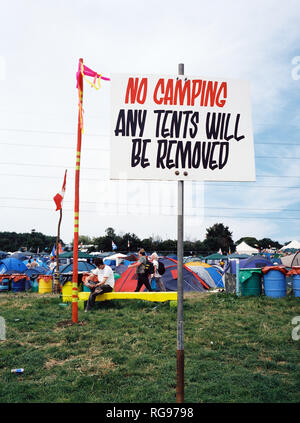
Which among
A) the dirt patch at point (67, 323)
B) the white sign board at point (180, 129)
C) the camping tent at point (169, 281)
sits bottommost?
the dirt patch at point (67, 323)

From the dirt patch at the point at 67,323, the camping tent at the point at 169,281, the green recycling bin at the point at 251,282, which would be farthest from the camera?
the camping tent at the point at 169,281

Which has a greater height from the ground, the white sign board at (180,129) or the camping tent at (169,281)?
the white sign board at (180,129)

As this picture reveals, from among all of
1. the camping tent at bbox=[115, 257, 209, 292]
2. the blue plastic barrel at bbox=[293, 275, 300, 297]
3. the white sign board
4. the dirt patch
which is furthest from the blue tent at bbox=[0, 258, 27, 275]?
the white sign board

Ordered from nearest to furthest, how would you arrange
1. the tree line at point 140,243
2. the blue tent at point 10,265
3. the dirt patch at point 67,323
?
the dirt patch at point 67,323
the blue tent at point 10,265
the tree line at point 140,243

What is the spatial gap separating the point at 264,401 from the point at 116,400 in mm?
1613

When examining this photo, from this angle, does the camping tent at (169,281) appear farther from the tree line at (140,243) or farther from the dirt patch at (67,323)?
the tree line at (140,243)

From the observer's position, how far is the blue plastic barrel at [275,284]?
36.8 ft

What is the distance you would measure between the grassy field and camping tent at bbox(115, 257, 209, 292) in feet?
Answer: 11.8

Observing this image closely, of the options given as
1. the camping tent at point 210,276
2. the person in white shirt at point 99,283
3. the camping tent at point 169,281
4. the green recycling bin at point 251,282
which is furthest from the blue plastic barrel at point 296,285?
the person in white shirt at point 99,283

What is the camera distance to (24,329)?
7164mm

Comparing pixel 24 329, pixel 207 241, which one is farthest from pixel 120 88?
pixel 207 241

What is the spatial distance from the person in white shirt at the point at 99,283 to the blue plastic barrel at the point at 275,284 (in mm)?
5526

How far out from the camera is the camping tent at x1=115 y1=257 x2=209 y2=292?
42.5 ft
